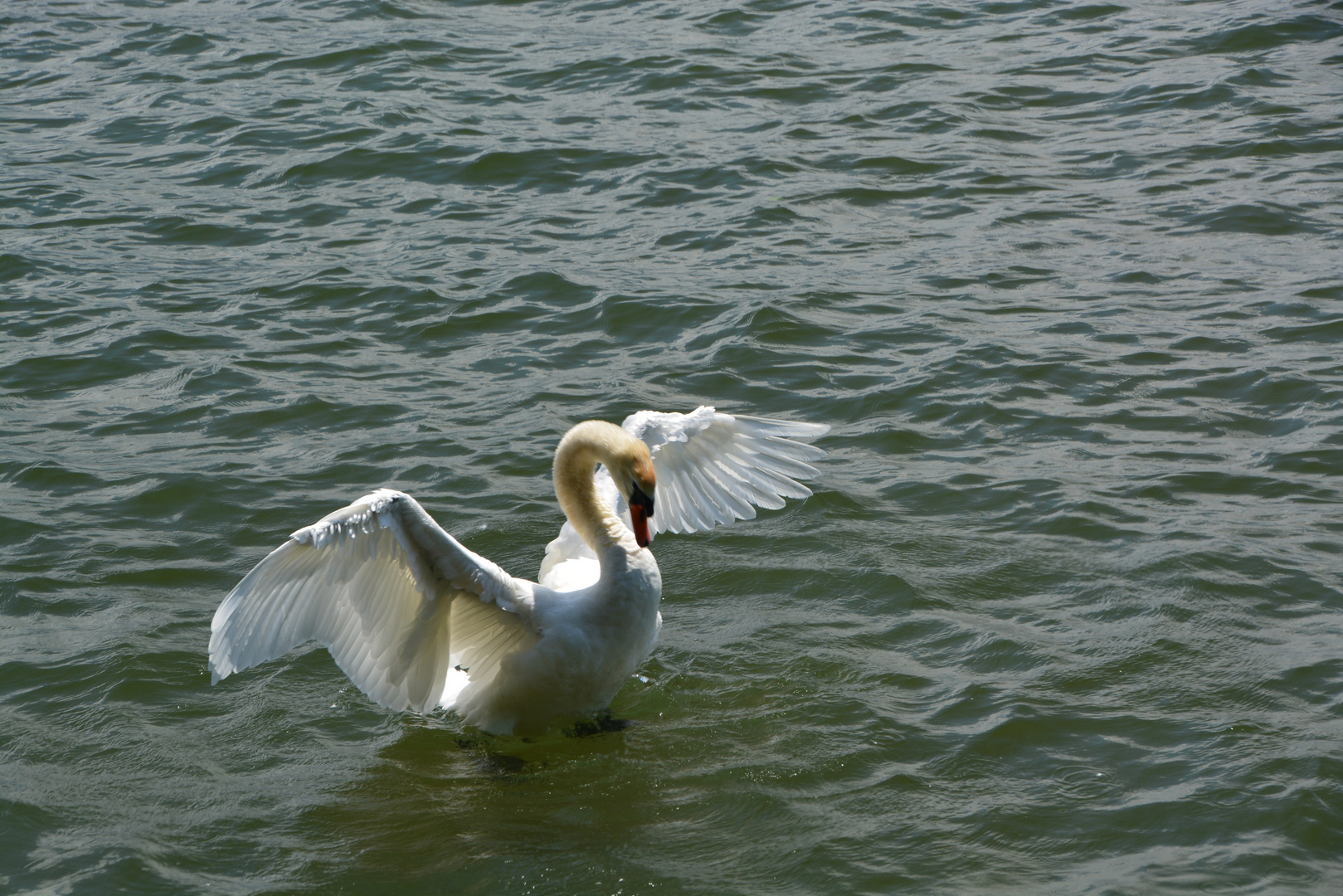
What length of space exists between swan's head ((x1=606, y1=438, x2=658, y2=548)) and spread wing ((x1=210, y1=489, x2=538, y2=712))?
20.1 inches

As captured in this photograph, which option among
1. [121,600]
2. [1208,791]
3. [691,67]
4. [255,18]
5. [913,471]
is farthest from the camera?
[255,18]

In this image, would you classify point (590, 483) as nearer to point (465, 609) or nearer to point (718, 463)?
point (465, 609)

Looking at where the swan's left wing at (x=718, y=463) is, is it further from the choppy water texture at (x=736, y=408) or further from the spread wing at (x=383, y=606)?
the spread wing at (x=383, y=606)

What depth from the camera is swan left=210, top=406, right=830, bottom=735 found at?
510 cm

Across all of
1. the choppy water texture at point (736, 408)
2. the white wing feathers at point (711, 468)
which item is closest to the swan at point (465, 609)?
the choppy water texture at point (736, 408)

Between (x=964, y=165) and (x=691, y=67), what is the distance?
11.9ft

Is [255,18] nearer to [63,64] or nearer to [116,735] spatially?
[63,64]

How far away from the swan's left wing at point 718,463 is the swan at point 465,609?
58 centimetres

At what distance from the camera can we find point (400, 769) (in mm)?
5633

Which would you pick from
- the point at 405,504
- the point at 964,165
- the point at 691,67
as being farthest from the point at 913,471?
the point at 691,67

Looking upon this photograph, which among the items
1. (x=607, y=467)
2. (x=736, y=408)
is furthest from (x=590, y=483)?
(x=736, y=408)

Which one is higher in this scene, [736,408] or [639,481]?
[639,481]

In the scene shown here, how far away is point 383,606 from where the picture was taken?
546 cm

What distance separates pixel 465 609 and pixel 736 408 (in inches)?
122
